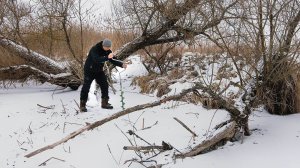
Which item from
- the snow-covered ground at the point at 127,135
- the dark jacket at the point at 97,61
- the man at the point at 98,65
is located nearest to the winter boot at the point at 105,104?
the man at the point at 98,65

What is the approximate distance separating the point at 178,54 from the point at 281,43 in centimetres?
583

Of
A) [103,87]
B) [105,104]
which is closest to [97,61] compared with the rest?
[103,87]

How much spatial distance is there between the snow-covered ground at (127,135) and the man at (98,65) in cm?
24

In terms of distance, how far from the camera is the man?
7477mm

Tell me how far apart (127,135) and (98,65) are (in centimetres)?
195

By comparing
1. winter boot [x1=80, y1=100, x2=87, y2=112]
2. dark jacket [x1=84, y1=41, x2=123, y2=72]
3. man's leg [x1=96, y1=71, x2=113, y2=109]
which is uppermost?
dark jacket [x1=84, y1=41, x2=123, y2=72]

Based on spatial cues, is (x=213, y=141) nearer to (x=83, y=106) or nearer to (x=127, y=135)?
(x=127, y=135)

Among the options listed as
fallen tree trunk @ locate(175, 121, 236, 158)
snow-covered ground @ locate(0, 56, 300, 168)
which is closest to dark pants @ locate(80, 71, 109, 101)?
snow-covered ground @ locate(0, 56, 300, 168)

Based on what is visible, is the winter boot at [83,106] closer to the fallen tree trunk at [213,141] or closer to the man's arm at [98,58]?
the man's arm at [98,58]

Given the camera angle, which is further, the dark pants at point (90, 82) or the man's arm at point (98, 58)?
the dark pants at point (90, 82)

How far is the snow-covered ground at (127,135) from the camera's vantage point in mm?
4875

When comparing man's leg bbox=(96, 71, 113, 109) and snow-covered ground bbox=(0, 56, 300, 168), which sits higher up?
man's leg bbox=(96, 71, 113, 109)

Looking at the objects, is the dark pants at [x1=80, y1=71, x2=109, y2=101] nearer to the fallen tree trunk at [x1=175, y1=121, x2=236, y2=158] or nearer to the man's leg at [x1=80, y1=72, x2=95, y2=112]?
the man's leg at [x1=80, y1=72, x2=95, y2=112]

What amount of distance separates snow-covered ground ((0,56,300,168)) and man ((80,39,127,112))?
24cm
